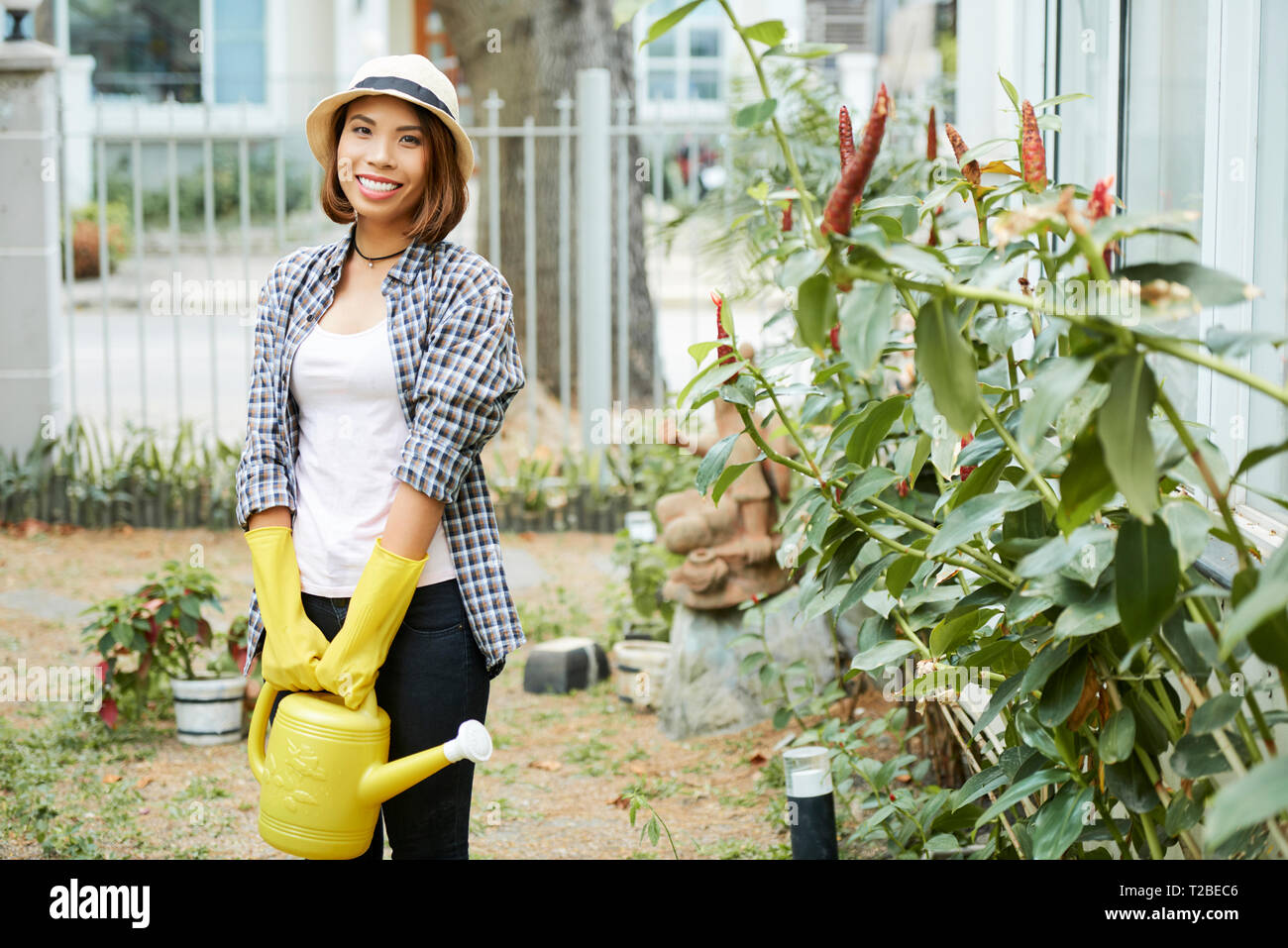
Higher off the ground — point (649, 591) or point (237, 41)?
Answer: point (237, 41)

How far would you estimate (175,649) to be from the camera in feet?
13.4

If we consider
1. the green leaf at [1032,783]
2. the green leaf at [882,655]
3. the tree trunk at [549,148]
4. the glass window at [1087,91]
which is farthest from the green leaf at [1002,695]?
the tree trunk at [549,148]

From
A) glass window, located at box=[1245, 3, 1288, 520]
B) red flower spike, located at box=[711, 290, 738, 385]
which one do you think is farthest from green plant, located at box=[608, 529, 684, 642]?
red flower spike, located at box=[711, 290, 738, 385]

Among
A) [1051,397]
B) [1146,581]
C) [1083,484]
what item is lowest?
[1146,581]

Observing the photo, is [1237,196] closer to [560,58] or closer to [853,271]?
[853,271]

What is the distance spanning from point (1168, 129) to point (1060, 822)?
1.78 metres

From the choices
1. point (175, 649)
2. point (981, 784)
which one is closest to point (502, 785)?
→ point (175, 649)

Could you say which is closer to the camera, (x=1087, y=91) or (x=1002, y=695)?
(x=1002, y=695)

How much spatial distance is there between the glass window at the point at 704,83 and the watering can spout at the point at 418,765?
14.2 meters

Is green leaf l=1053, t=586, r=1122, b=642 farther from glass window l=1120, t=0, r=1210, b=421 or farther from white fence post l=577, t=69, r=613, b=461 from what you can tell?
white fence post l=577, t=69, r=613, b=461

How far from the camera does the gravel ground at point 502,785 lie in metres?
3.24

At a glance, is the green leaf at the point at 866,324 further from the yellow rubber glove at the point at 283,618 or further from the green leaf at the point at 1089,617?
the yellow rubber glove at the point at 283,618

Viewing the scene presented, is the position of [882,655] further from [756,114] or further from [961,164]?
[756,114]
